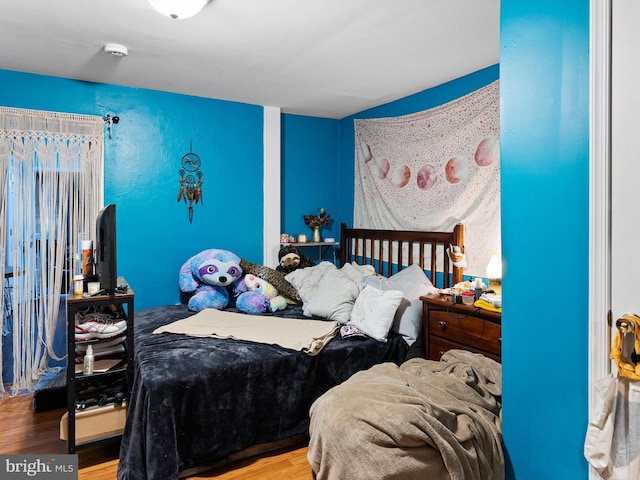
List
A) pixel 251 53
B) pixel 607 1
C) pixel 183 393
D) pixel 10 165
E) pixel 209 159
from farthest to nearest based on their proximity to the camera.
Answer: pixel 209 159, pixel 10 165, pixel 251 53, pixel 183 393, pixel 607 1

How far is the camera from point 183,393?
85.5 inches

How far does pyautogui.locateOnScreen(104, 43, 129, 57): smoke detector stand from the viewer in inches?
107

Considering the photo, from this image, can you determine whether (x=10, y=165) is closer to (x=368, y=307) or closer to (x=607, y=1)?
(x=368, y=307)

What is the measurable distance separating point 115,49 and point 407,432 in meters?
2.80

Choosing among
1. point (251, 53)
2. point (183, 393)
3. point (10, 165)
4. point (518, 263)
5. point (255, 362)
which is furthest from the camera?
point (10, 165)

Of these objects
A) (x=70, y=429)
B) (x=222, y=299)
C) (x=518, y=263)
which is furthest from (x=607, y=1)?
(x=222, y=299)

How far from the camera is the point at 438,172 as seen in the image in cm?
346

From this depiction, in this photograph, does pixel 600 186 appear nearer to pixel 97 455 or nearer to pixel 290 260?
pixel 97 455

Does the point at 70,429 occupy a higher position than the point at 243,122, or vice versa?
the point at 243,122

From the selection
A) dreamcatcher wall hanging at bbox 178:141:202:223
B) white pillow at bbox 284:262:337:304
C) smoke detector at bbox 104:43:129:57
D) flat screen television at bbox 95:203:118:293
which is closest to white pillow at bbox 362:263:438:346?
white pillow at bbox 284:262:337:304

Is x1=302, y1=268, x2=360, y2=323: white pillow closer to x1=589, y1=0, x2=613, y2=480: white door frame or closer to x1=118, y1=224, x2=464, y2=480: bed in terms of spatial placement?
x1=118, y1=224, x2=464, y2=480: bed

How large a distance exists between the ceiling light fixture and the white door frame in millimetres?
1680

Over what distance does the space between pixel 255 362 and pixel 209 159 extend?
226cm

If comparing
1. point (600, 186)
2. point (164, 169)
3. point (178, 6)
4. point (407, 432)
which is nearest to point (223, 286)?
point (164, 169)
